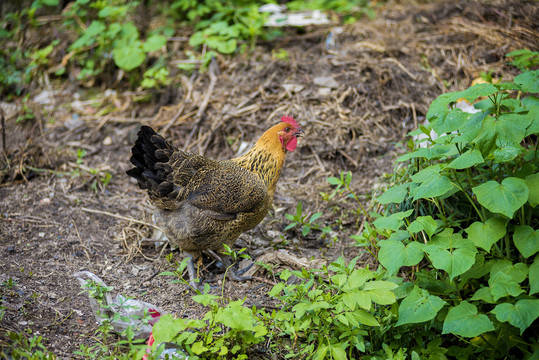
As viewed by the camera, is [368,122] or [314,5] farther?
[314,5]

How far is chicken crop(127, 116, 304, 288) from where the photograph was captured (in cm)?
366

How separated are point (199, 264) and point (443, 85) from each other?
366 cm

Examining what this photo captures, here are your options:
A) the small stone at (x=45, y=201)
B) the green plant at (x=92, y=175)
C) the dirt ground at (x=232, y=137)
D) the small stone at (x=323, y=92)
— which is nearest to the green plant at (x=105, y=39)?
the dirt ground at (x=232, y=137)

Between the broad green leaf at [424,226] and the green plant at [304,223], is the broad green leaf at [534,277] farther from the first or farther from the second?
the green plant at [304,223]

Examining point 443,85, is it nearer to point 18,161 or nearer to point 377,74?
point 377,74

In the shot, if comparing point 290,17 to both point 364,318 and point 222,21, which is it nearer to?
point 222,21

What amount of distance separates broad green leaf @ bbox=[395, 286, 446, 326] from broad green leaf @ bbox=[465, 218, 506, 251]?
1.40 feet

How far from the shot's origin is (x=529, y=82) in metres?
3.38

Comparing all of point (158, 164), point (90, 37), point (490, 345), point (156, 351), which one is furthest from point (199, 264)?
point (90, 37)

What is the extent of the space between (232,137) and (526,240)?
3463mm

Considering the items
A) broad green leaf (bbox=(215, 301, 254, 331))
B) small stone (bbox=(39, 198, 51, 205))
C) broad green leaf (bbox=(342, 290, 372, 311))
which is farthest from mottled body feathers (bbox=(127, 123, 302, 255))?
small stone (bbox=(39, 198, 51, 205))

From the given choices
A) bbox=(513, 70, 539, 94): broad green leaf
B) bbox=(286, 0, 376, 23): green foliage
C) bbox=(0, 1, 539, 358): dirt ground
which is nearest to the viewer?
bbox=(513, 70, 539, 94): broad green leaf

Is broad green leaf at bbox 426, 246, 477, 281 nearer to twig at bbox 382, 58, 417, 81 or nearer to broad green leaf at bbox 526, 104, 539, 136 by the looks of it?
broad green leaf at bbox 526, 104, 539, 136

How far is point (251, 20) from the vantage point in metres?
6.44
